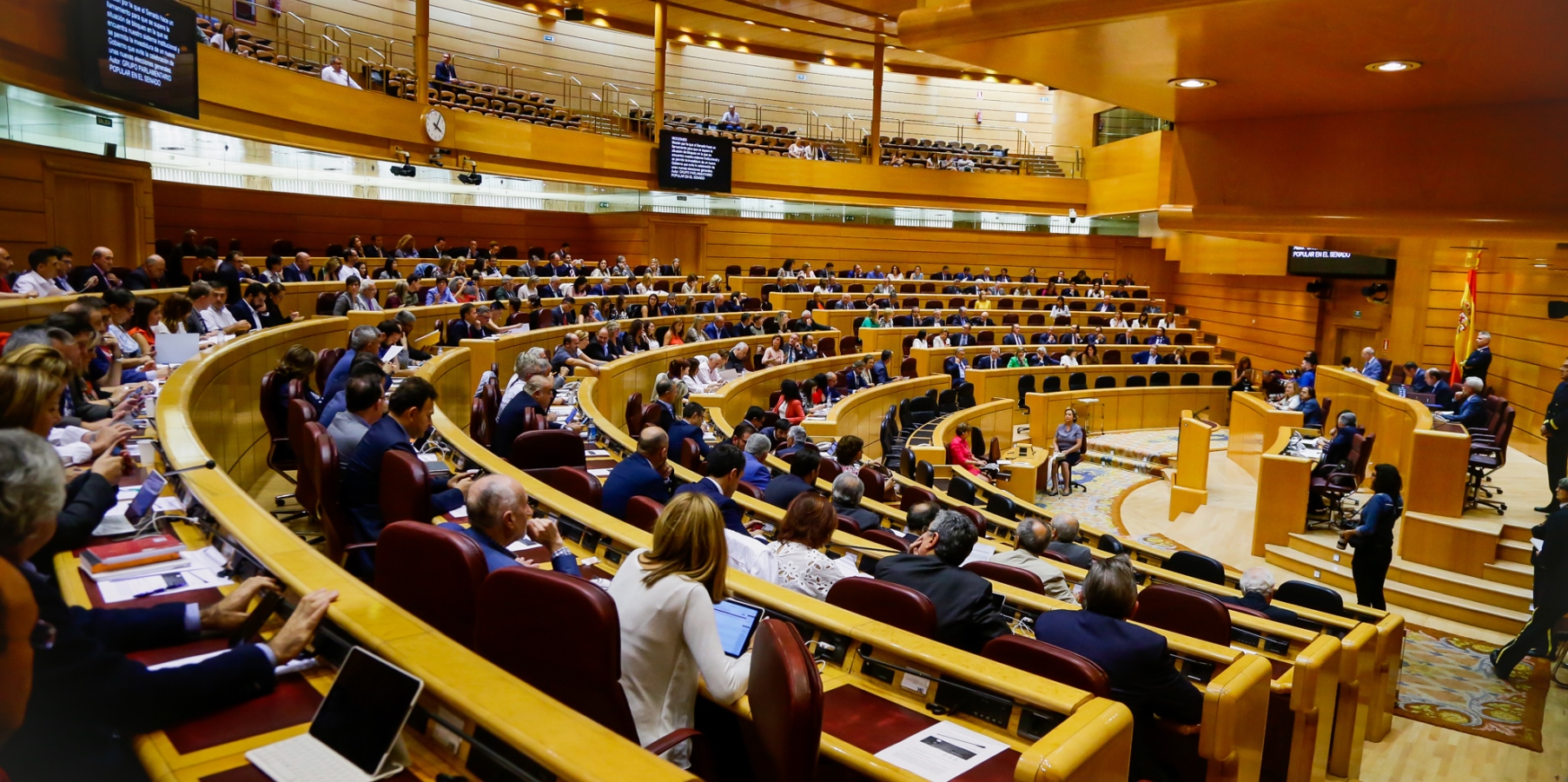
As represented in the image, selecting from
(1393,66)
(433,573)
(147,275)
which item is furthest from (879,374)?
(433,573)

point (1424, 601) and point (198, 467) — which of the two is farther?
point (1424, 601)

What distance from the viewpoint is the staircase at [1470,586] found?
782 centimetres

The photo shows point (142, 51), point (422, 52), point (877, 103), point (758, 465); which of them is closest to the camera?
point (758, 465)

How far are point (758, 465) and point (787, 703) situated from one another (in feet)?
15.2

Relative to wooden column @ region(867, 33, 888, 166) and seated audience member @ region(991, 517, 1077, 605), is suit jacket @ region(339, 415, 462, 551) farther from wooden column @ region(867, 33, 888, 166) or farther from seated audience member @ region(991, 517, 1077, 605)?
wooden column @ region(867, 33, 888, 166)

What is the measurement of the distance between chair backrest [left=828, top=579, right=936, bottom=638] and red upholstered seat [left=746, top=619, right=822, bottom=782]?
91cm

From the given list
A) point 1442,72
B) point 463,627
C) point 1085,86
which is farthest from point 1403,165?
point 463,627

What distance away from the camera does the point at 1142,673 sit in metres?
3.13

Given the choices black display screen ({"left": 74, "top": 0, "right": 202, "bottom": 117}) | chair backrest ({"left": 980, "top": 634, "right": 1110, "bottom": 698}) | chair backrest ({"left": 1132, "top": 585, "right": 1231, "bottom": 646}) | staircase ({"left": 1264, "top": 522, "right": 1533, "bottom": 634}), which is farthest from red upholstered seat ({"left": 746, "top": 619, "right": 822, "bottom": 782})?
black display screen ({"left": 74, "top": 0, "right": 202, "bottom": 117})

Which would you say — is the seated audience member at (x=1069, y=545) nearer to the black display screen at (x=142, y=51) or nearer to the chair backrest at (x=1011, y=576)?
the chair backrest at (x=1011, y=576)

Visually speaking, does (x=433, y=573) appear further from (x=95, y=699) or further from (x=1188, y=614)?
(x=1188, y=614)

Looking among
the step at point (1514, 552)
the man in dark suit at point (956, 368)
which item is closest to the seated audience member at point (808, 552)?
the step at point (1514, 552)

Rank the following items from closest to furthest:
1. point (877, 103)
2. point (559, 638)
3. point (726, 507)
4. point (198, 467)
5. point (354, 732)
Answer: point (354, 732) → point (559, 638) → point (198, 467) → point (726, 507) → point (877, 103)

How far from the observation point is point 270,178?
1545 centimetres
